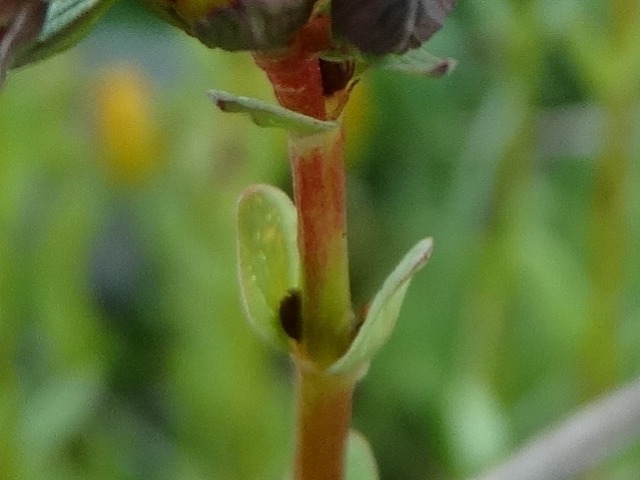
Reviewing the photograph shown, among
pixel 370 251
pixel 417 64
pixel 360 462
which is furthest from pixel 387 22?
pixel 370 251

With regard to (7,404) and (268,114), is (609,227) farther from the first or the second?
(268,114)

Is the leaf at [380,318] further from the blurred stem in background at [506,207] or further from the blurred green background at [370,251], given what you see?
the blurred stem in background at [506,207]

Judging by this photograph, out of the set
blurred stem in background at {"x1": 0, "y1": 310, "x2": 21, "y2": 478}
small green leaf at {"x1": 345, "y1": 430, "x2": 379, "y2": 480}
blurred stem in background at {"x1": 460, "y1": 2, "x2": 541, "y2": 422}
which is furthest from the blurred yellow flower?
small green leaf at {"x1": 345, "y1": 430, "x2": 379, "y2": 480}

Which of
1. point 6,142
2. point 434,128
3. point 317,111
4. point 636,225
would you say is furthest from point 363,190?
point 317,111

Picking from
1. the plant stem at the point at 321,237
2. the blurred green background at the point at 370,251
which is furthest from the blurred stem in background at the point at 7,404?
the plant stem at the point at 321,237

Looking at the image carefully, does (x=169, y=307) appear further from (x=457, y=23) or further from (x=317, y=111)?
(x=317, y=111)

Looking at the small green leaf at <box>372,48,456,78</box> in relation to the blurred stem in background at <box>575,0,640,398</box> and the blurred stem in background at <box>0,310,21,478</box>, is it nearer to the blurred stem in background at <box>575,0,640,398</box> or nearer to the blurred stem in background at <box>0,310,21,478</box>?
the blurred stem in background at <box>575,0,640,398</box>
